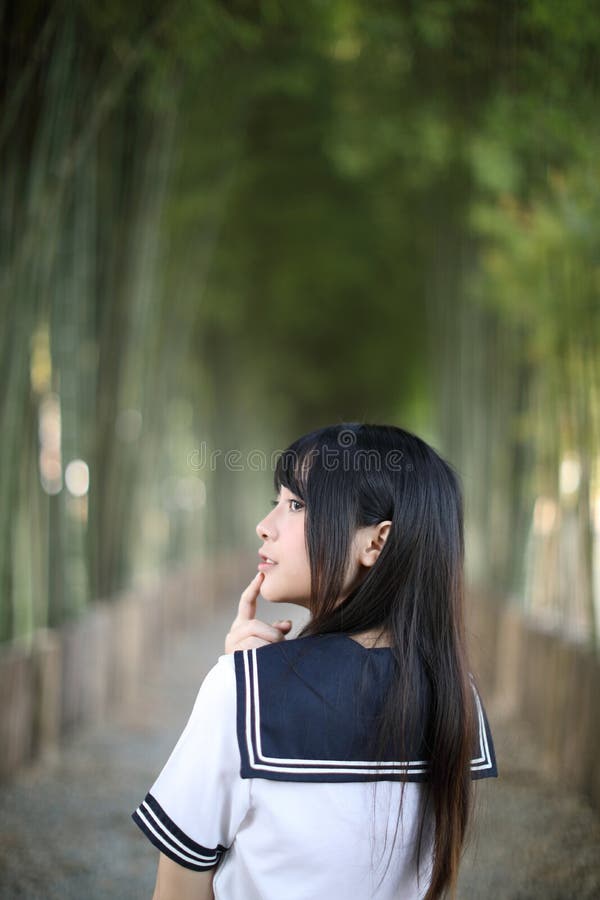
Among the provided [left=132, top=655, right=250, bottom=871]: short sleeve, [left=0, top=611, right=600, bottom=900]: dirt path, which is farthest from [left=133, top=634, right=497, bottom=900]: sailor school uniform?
[left=0, top=611, right=600, bottom=900]: dirt path

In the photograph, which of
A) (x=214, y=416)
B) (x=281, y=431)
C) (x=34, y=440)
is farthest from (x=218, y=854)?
(x=281, y=431)

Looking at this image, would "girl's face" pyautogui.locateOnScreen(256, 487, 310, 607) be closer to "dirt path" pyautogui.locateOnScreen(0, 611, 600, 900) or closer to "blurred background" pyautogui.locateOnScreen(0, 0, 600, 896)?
"blurred background" pyautogui.locateOnScreen(0, 0, 600, 896)

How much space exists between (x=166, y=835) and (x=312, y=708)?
0.21 m

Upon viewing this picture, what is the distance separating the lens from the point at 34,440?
3.35m

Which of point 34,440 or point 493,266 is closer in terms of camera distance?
point 34,440

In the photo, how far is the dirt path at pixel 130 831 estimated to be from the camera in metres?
2.23

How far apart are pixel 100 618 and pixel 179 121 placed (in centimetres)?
241

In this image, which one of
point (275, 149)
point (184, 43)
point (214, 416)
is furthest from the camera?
point (214, 416)

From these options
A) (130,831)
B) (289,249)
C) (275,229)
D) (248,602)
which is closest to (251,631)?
(248,602)

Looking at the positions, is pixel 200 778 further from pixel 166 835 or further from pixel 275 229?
pixel 275 229

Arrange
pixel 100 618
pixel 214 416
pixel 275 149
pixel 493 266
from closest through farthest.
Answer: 1. pixel 100 618
2. pixel 493 266
3. pixel 275 149
4. pixel 214 416

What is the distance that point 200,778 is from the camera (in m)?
0.94

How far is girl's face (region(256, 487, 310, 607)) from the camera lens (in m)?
1.07

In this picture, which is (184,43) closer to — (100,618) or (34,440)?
(34,440)
